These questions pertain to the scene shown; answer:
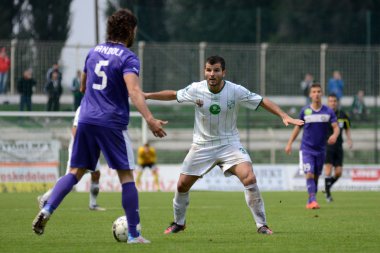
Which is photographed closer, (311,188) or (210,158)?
(210,158)

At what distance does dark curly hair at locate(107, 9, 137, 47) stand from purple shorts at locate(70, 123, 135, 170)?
95cm

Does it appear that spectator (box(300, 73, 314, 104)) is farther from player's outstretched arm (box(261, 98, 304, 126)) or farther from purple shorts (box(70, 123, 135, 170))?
purple shorts (box(70, 123, 135, 170))

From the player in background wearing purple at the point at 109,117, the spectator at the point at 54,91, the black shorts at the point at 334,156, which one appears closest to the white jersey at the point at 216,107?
the player in background wearing purple at the point at 109,117

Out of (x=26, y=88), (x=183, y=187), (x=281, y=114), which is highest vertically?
(x=26, y=88)

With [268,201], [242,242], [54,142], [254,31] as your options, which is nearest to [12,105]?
[54,142]

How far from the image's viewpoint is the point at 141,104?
9680mm

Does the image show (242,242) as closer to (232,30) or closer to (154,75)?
(154,75)

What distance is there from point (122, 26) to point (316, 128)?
9312mm

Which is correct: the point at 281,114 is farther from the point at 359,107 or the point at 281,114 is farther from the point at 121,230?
the point at 359,107

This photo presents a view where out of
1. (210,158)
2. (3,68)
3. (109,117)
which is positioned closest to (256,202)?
(210,158)

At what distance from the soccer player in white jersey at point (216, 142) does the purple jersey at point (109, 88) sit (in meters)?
1.99

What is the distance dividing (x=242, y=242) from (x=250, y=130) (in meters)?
20.4

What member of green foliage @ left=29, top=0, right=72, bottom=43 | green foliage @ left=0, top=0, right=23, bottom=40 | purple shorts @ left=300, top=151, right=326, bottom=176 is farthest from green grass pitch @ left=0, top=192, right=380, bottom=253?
green foliage @ left=29, top=0, right=72, bottom=43

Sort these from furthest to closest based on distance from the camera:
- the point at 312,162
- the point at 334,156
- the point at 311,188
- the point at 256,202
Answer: the point at 334,156, the point at 312,162, the point at 311,188, the point at 256,202
